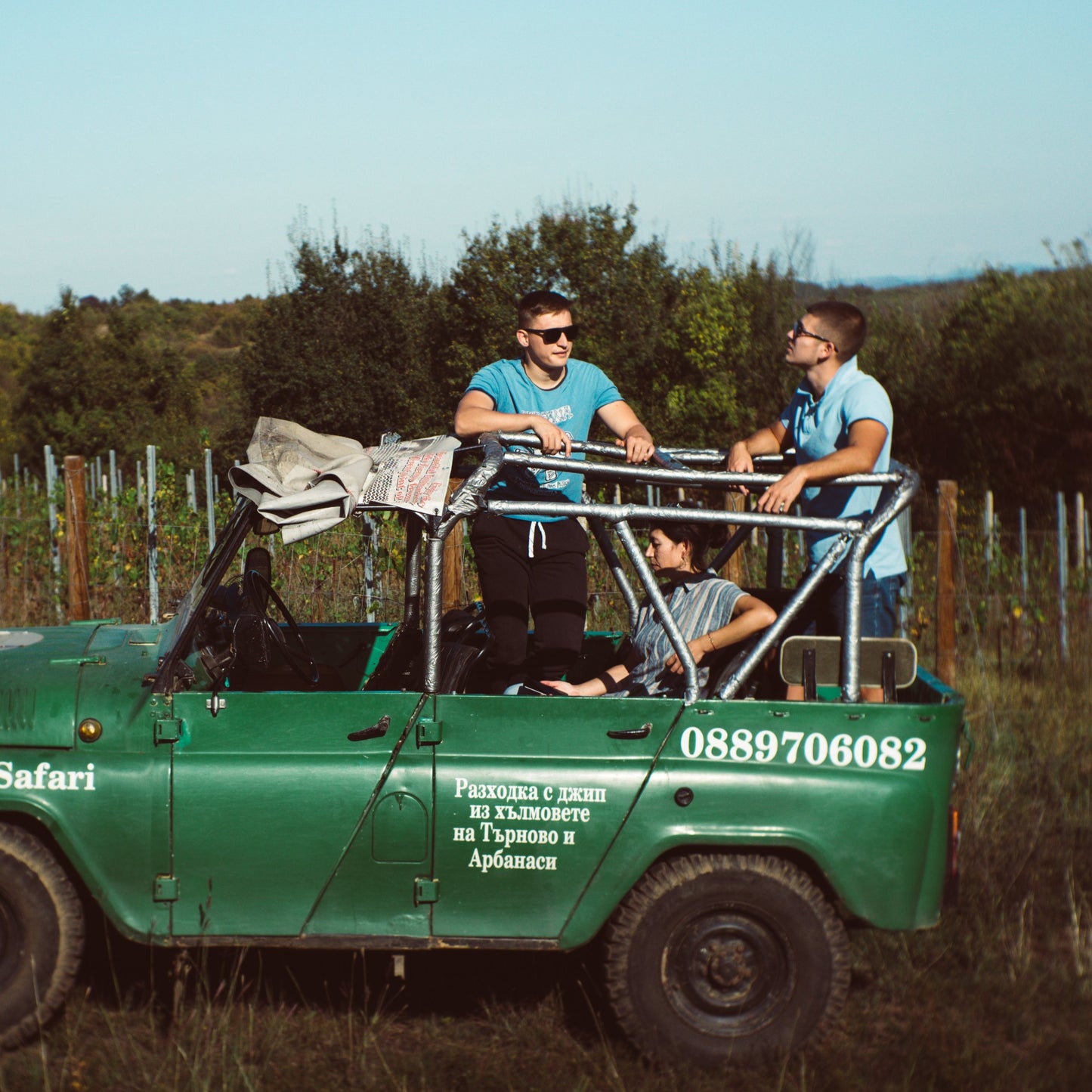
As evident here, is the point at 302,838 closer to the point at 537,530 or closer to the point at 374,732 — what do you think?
the point at 374,732

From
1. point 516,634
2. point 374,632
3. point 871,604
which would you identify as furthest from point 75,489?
point 871,604

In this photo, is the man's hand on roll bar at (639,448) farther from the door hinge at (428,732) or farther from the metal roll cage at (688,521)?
the door hinge at (428,732)

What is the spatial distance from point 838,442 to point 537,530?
43.1 inches

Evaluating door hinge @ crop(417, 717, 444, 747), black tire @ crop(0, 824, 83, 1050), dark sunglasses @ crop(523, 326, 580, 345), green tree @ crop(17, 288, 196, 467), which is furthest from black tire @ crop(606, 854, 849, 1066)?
green tree @ crop(17, 288, 196, 467)

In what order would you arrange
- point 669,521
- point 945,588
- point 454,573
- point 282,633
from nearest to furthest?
point 669,521, point 282,633, point 454,573, point 945,588

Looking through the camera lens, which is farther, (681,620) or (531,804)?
(681,620)

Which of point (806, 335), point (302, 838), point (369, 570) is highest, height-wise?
point (806, 335)

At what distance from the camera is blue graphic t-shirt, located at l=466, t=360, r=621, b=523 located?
448 centimetres

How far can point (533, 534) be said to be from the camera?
4395mm

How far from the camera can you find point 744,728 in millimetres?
3529

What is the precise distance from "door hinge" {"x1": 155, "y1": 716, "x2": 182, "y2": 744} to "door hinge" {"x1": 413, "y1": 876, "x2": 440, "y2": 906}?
0.80m

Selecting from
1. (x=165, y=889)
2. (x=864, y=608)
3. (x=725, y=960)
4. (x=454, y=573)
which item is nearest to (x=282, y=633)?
(x=165, y=889)

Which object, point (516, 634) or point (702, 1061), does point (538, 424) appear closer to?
point (516, 634)

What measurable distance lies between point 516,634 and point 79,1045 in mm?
1858
